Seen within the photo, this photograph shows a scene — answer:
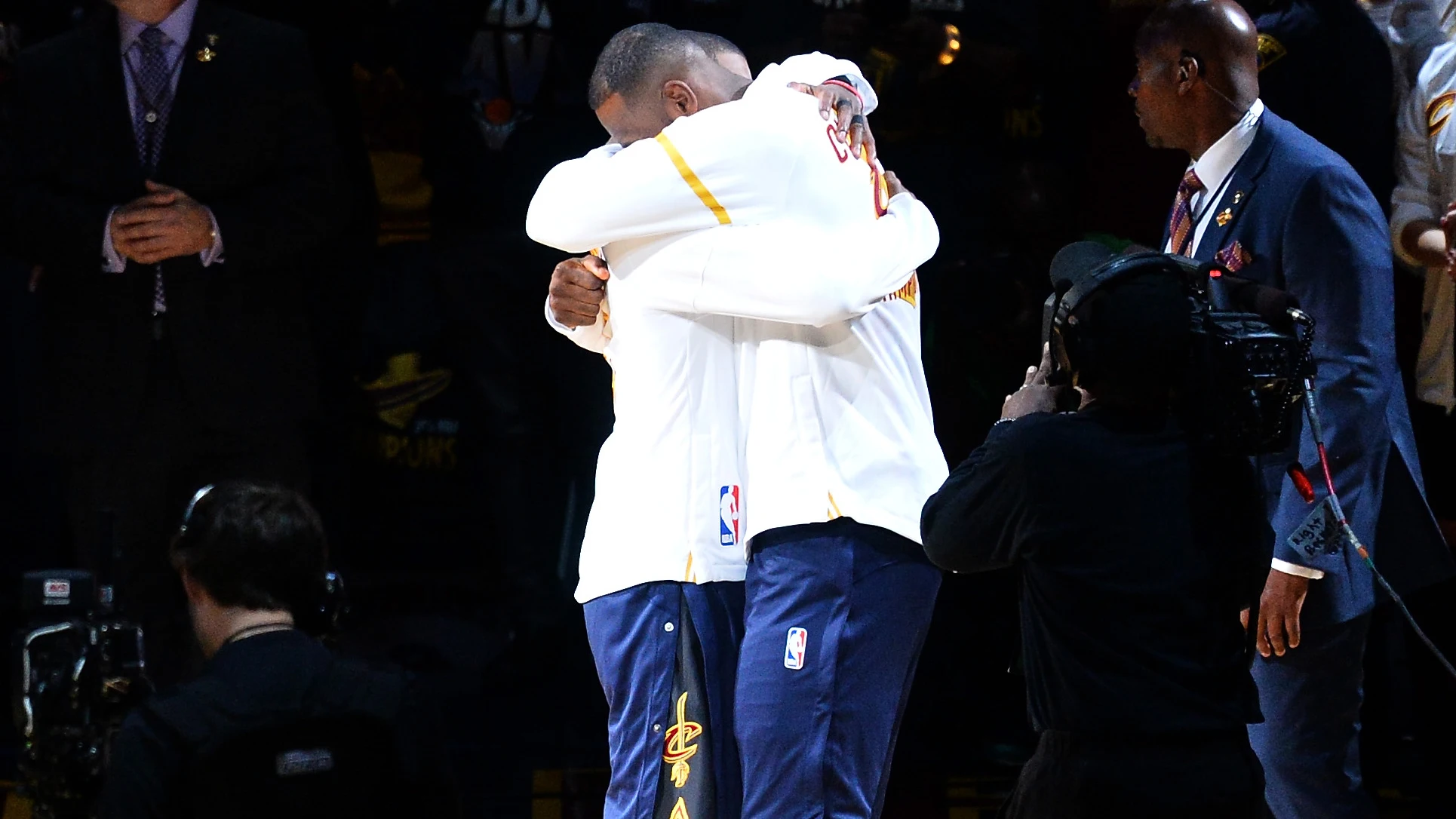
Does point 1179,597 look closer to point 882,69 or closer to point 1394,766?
point 1394,766

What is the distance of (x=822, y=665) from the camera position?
2.93m

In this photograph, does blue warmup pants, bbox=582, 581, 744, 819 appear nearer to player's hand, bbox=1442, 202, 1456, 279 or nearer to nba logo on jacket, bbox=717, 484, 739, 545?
nba logo on jacket, bbox=717, 484, 739, 545

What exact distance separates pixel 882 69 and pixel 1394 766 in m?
2.49

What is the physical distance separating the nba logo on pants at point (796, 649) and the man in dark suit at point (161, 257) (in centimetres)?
209

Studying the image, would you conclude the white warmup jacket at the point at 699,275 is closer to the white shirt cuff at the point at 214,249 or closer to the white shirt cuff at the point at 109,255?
the white shirt cuff at the point at 214,249

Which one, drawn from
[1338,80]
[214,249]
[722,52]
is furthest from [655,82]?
[1338,80]

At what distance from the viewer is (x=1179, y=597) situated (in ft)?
8.29

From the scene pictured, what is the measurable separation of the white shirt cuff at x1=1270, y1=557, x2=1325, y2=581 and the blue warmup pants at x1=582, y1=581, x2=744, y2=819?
3.57 feet

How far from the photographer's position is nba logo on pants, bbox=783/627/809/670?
2922 millimetres

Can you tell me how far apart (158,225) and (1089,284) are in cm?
265

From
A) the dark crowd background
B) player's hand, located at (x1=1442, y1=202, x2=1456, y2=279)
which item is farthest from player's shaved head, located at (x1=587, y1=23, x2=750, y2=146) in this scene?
the dark crowd background

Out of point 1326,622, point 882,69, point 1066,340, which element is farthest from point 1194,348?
point 882,69

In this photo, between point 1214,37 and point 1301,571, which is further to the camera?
point 1214,37

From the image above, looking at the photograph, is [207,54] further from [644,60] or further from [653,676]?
[653,676]
